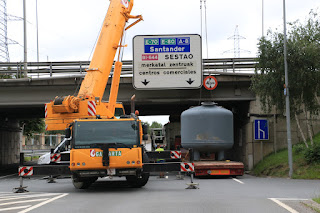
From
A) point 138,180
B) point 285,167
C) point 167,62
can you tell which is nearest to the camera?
point 138,180

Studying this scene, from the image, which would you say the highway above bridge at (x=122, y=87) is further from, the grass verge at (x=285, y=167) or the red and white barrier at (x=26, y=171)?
the red and white barrier at (x=26, y=171)

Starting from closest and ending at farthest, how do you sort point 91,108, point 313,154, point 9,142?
point 91,108 < point 313,154 < point 9,142

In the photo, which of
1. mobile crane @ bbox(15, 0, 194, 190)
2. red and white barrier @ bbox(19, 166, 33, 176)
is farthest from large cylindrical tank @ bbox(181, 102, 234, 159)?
red and white barrier @ bbox(19, 166, 33, 176)

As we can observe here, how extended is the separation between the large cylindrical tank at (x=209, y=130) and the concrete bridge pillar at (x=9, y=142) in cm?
2085

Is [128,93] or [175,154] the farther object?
[128,93]

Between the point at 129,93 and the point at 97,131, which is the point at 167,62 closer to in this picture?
the point at 97,131

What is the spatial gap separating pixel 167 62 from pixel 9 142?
27.7 meters

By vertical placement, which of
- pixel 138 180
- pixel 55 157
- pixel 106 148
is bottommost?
pixel 138 180

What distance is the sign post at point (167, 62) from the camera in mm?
20016

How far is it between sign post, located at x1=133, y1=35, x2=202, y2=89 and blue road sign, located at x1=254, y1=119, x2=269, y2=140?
7.24m

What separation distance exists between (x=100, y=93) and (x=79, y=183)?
3.12m

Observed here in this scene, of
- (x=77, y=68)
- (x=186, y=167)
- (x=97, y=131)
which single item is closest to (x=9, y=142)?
(x=77, y=68)

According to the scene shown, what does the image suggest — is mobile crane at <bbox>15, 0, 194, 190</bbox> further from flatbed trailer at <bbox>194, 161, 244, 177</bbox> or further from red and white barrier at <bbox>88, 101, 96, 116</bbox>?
flatbed trailer at <bbox>194, 161, 244, 177</bbox>

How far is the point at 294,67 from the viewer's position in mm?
21406
